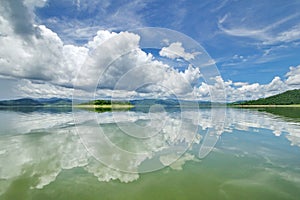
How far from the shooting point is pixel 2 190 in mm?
5781

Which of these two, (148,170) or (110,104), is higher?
(110,104)

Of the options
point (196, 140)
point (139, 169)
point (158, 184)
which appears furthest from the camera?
point (196, 140)

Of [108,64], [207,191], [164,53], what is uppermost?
[164,53]

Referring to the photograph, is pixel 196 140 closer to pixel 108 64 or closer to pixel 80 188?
pixel 108 64

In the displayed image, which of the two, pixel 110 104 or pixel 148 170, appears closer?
pixel 148 170

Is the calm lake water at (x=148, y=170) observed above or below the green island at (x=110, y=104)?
below

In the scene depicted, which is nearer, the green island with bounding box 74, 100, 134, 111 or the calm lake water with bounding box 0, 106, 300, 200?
the calm lake water with bounding box 0, 106, 300, 200

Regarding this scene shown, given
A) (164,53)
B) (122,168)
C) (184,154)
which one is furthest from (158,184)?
(164,53)

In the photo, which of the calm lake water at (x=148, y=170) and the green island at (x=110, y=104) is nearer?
the calm lake water at (x=148, y=170)

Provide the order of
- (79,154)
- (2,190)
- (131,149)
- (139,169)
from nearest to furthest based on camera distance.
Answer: (2,190)
(139,169)
(79,154)
(131,149)

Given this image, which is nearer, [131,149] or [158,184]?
[158,184]

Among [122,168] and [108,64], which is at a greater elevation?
[108,64]

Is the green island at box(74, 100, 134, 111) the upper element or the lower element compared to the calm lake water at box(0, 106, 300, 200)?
upper

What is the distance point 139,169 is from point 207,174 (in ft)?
8.85
